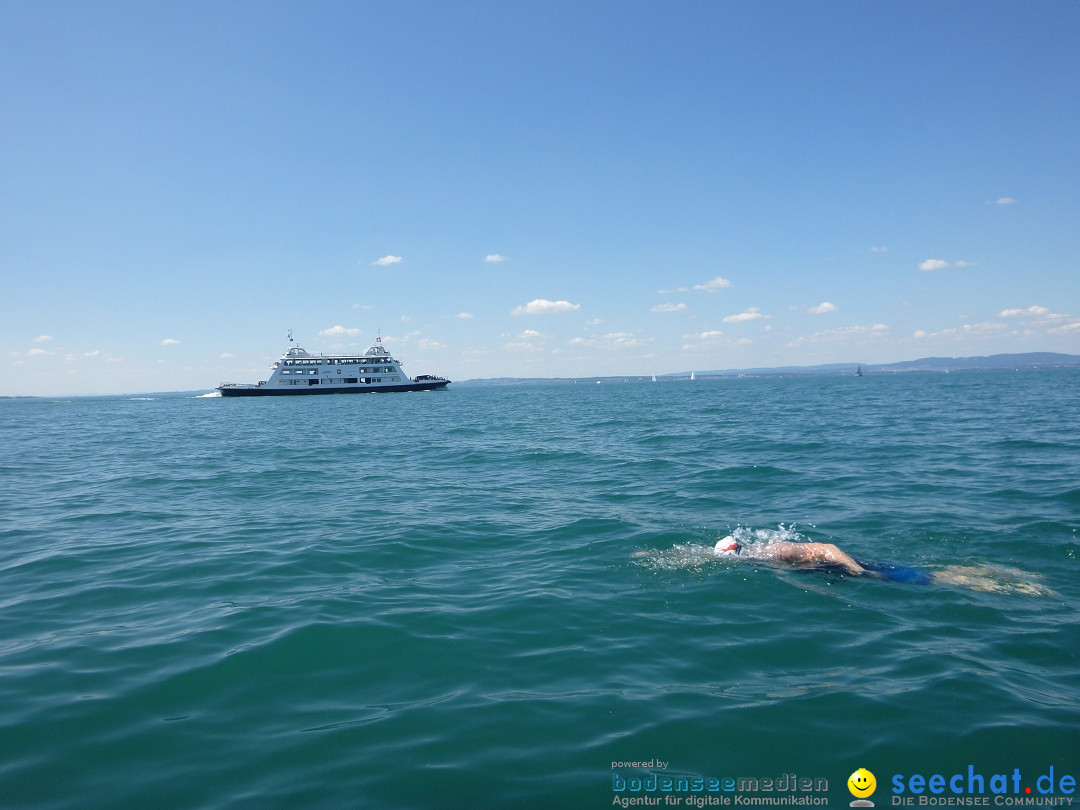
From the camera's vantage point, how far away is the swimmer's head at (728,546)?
30.8 ft

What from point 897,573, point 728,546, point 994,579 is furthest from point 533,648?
point 994,579

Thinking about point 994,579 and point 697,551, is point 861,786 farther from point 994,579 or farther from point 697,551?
point 994,579

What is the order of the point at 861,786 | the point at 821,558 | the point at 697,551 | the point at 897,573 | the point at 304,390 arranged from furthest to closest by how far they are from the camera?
the point at 304,390, the point at 697,551, the point at 821,558, the point at 897,573, the point at 861,786

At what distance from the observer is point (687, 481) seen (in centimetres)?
1576

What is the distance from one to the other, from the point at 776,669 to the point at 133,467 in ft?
78.6

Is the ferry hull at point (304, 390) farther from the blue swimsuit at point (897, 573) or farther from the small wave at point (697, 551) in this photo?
the blue swimsuit at point (897, 573)

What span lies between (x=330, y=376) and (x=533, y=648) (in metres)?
102

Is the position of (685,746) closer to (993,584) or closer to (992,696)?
(992,696)

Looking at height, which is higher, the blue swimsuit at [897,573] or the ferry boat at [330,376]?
the ferry boat at [330,376]

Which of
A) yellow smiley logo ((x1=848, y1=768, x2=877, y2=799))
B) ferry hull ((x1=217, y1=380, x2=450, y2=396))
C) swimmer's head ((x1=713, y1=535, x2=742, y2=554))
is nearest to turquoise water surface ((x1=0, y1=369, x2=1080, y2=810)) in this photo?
yellow smiley logo ((x1=848, y1=768, x2=877, y2=799))

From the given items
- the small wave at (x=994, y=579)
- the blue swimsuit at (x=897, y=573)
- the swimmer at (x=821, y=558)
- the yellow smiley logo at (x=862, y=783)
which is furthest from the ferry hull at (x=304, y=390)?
the yellow smiley logo at (x=862, y=783)

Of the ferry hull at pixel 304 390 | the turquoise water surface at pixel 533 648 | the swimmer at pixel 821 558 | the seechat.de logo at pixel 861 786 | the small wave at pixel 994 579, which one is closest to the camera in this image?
the seechat.de logo at pixel 861 786

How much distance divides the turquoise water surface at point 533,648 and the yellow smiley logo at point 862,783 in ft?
0.19

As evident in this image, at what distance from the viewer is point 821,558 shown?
8.77m
